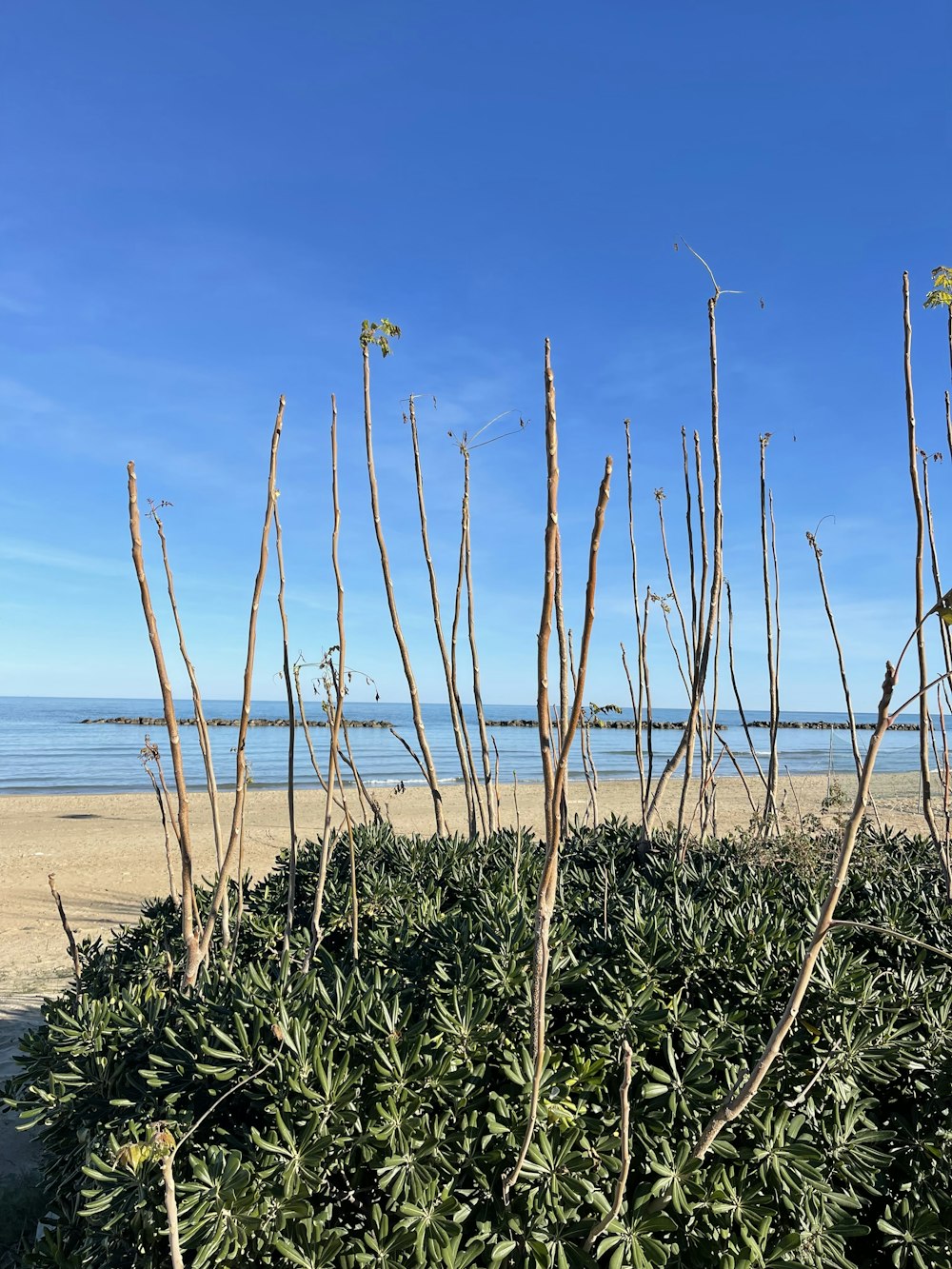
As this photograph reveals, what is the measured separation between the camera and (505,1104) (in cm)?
180

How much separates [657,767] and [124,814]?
2578 cm

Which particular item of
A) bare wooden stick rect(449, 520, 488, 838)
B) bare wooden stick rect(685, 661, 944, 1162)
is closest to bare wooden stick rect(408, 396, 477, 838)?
bare wooden stick rect(449, 520, 488, 838)

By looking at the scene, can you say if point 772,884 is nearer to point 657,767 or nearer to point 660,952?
point 660,952

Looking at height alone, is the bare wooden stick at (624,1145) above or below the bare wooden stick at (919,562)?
below

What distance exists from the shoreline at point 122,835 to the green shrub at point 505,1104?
2.21 m

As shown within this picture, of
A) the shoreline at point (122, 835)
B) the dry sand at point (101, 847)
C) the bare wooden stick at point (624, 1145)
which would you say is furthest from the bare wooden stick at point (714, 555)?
the bare wooden stick at point (624, 1145)

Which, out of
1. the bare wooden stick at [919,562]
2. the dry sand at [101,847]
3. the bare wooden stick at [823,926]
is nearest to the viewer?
the bare wooden stick at [823,926]

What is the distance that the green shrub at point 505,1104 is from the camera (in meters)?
1.63

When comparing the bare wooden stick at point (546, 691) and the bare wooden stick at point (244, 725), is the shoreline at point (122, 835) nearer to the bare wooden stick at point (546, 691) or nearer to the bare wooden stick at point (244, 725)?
the bare wooden stick at point (244, 725)

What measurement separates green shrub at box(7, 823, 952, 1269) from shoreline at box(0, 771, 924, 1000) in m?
2.21

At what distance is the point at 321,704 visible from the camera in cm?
318

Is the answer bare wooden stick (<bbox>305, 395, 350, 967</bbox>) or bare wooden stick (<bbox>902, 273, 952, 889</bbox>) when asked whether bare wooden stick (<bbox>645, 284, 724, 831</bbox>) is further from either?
bare wooden stick (<bbox>305, 395, 350, 967</bbox>)

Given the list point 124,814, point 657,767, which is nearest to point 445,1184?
point 124,814

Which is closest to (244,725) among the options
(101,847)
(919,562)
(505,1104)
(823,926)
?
(505,1104)
